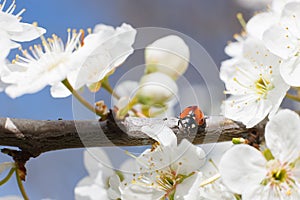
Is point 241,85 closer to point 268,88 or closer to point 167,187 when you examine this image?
point 268,88

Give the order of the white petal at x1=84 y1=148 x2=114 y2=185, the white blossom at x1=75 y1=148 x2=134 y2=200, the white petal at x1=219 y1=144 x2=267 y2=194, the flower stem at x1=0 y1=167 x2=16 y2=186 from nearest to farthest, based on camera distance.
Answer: the white petal at x1=219 y1=144 x2=267 y2=194
the flower stem at x1=0 y1=167 x2=16 y2=186
the white blossom at x1=75 y1=148 x2=134 y2=200
the white petal at x1=84 y1=148 x2=114 y2=185

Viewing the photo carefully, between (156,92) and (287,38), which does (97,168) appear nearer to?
(156,92)

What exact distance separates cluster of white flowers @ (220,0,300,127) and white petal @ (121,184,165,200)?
174 mm

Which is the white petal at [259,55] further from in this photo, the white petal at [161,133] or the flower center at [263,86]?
the white petal at [161,133]

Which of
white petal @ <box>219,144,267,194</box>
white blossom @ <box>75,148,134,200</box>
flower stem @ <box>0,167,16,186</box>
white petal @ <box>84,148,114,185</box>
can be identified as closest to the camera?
white petal @ <box>219,144,267,194</box>

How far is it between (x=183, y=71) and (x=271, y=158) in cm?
24

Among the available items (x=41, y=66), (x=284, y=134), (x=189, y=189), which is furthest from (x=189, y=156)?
(x=41, y=66)

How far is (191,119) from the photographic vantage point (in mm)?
821

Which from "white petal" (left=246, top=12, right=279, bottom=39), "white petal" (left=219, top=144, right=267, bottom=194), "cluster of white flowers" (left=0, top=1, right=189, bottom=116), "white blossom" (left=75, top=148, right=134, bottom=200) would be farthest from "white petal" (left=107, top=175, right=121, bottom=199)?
"white petal" (left=246, top=12, right=279, bottom=39)

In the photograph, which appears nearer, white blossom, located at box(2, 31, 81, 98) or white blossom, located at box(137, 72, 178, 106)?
white blossom, located at box(2, 31, 81, 98)

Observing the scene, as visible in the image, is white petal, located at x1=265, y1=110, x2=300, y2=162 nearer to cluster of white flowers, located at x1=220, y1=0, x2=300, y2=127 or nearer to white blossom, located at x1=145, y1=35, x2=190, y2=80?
cluster of white flowers, located at x1=220, y1=0, x2=300, y2=127

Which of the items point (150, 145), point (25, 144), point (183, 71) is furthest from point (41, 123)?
point (183, 71)

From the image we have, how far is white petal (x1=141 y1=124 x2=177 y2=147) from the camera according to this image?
793 millimetres

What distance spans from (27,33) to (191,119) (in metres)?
0.27
